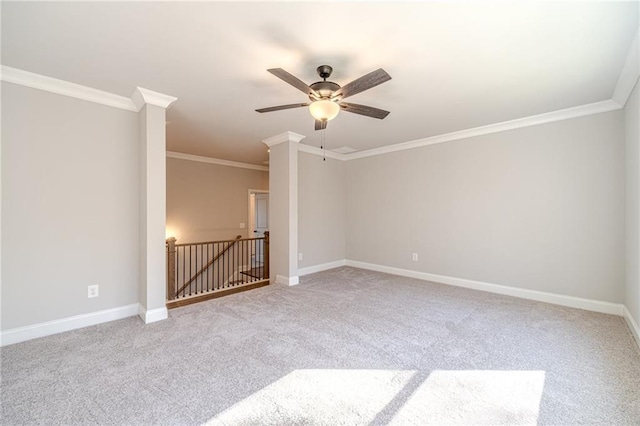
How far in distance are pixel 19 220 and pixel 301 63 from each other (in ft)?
9.66

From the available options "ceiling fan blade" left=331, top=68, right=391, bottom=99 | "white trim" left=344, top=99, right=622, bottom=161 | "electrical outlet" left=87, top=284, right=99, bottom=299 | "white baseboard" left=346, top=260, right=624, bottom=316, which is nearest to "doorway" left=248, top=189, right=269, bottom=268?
"white trim" left=344, top=99, right=622, bottom=161

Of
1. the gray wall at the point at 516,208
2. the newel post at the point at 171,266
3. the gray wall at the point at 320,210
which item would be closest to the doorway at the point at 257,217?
the gray wall at the point at 320,210

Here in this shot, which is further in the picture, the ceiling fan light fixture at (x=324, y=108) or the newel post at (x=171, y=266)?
the newel post at (x=171, y=266)

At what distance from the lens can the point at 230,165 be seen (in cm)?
679

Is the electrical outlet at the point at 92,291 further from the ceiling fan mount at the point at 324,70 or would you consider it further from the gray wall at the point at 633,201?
the gray wall at the point at 633,201

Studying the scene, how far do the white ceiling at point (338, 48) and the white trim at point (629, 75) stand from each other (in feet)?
0.17

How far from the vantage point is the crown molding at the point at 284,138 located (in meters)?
4.47

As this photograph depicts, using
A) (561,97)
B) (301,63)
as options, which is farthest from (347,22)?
(561,97)

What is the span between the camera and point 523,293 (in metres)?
3.82

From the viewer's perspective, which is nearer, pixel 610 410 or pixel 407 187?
pixel 610 410

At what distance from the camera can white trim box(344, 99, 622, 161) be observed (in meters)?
3.26

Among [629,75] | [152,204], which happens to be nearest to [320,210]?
[152,204]

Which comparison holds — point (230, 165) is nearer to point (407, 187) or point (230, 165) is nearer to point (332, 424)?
point (407, 187)

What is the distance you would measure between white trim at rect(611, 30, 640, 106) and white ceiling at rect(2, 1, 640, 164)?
0.17ft
